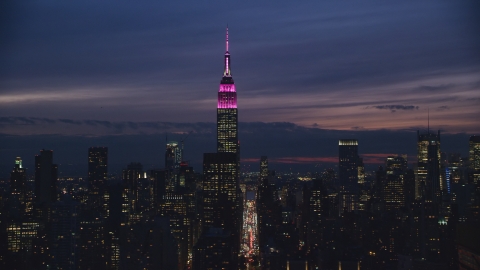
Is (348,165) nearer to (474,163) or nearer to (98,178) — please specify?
(98,178)

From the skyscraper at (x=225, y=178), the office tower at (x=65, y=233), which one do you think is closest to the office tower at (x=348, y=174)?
the skyscraper at (x=225, y=178)

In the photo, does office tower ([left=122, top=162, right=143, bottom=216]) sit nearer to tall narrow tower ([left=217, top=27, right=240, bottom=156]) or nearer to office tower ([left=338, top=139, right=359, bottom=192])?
office tower ([left=338, top=139, right=359, bottom=192])

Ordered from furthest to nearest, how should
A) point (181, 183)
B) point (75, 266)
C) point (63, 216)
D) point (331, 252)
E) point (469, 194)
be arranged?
point (181, 183)
point (331, 252)
point (63, 216)
point (469, 194)
point (75, 266)

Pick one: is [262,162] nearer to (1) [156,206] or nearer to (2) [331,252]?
(1) [156,206]

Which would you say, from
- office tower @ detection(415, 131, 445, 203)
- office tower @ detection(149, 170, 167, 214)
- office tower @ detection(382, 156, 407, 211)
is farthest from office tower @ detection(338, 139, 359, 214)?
office tower @ detection(149, 170, 167, 214)

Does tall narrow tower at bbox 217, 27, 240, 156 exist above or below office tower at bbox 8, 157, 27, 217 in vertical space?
above

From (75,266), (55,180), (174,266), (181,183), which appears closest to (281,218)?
(181,183)

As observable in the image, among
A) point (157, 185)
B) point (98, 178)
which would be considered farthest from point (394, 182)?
point (98, 178)
